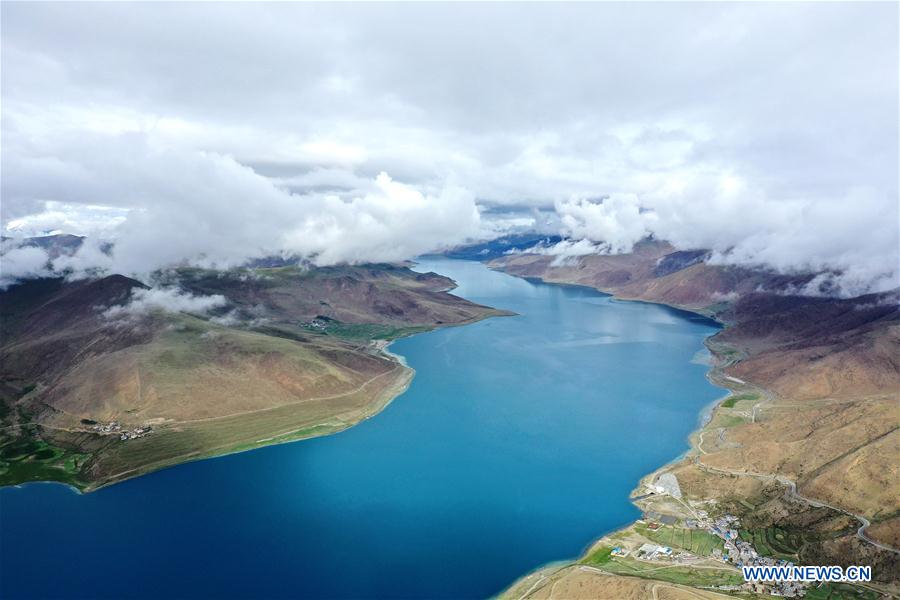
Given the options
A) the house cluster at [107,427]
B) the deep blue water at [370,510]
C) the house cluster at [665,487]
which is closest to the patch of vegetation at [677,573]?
the deep blue water at [370,510]

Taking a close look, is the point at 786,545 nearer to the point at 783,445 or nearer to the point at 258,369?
the point at 783,445

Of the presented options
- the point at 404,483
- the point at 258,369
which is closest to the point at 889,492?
the point at 404,483

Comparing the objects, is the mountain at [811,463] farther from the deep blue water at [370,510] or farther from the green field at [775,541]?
the deep blue water at [370,510]

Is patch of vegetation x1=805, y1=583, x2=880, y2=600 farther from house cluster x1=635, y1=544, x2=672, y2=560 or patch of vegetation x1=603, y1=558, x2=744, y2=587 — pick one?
house cluster x1=635, y1=544, x2=672, y2=560

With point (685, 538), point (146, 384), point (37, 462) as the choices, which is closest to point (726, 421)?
point (685, 538)

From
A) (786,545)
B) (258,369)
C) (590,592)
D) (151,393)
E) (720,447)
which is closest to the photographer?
(590,592)

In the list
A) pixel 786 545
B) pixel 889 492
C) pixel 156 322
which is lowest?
pixel 786 545

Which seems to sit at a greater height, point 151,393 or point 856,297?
point 856,297
